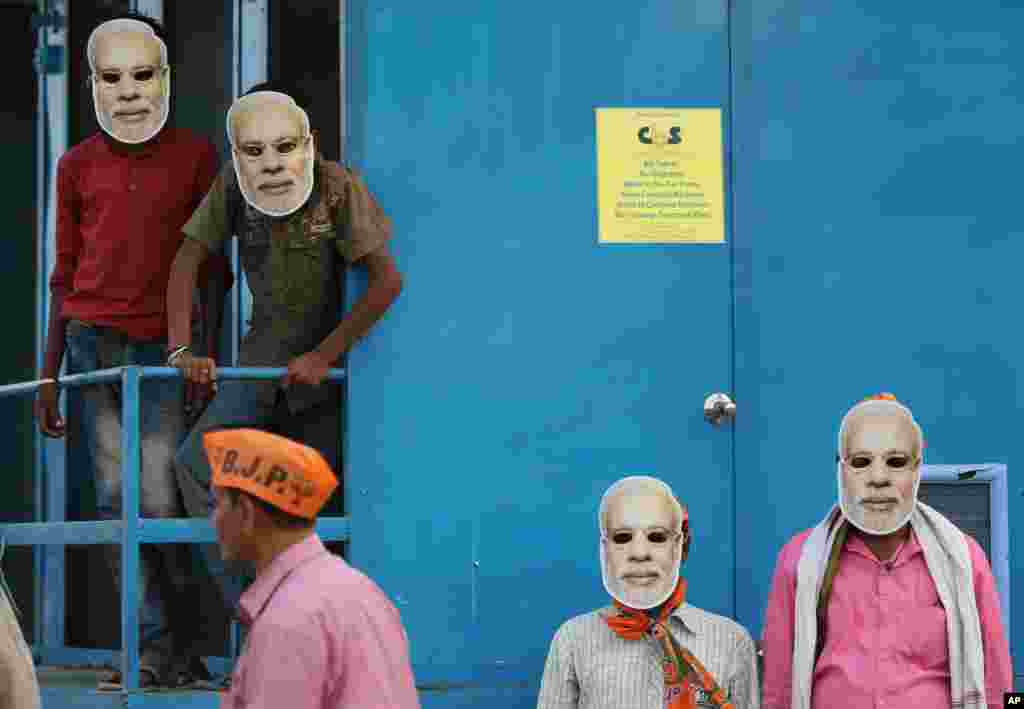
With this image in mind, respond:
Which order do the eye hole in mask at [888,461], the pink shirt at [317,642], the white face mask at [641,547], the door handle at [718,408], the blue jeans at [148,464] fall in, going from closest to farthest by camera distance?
1. the pink shirt at [317,642]
2. the eye hole in mask at [888,461]
3. the white face mask at [641,547]
4. the blue jeans at [148,464]
5. the door handle at [718,408]

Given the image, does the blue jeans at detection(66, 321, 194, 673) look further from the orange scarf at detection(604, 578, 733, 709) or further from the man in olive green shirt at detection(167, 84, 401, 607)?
the orange scarf at detection(604, 578, 733, 709)

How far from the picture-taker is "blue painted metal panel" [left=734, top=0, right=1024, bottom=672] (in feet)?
25.5

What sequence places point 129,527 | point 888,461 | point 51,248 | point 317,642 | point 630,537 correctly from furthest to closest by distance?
point 51,248 → point 129,527 → point 630,537 → point 888,461 → point 317,642

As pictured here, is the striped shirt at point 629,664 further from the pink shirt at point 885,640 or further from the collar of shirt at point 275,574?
the collar of shirt at point 275,574

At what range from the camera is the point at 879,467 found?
6.73 metres

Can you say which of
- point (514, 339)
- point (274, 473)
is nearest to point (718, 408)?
point (514, 339)

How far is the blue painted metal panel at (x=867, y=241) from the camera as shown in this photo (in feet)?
25.5

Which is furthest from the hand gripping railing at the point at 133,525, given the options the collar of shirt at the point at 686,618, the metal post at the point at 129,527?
the collar of shirt at the point at 686,618

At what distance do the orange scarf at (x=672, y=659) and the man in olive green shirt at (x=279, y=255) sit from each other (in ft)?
4.49

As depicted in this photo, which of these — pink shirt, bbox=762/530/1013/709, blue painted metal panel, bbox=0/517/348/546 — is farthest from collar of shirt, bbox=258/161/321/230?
pink shirt, bbox=762/530/1013/709

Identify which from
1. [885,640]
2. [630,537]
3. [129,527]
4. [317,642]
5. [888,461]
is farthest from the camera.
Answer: [129,527]

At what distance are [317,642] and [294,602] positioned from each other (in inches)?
4.0

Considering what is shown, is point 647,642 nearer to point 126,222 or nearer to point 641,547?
point 641,547

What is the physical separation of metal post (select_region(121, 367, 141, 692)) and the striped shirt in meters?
1.43
